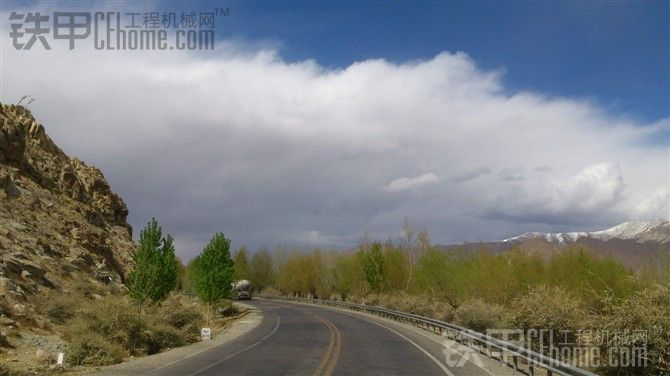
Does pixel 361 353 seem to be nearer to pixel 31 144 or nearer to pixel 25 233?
pixel 25 233

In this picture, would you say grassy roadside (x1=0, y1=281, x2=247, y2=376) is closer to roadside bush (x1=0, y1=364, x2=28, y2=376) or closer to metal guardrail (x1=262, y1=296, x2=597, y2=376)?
roadside bush (x1=0, y1=364, x2=28, y2=376)

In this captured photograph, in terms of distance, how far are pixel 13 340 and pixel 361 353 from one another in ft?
45.1

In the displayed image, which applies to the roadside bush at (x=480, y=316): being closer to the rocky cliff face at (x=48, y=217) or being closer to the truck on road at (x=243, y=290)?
the rocky cliff face at (x=48, y=217)

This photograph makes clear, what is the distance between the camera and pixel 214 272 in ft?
167

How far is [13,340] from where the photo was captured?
861 inches

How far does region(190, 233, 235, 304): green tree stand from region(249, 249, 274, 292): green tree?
7556 centimetres

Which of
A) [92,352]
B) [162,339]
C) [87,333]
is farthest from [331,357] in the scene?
[162,339]

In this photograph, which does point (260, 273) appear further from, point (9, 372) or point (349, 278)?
point (9, 372)

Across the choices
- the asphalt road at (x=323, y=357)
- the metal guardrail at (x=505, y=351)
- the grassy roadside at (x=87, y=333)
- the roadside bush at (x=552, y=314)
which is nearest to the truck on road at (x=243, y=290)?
the metal guardrail at (x=505, y=351)

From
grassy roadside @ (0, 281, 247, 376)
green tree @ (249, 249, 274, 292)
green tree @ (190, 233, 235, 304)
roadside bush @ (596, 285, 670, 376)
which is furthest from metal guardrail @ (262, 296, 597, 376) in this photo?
green tree @ (249, 249, 274, 292)

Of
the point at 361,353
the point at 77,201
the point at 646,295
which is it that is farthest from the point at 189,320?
the point at 77,201

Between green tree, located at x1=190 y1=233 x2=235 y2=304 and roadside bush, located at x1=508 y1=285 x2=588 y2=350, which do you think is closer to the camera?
roadside bush, located at x1=508 y1=285 x2=588 y2=350

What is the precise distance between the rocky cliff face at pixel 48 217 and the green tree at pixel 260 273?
2397 inches

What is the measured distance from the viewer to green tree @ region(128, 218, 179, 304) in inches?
1359
